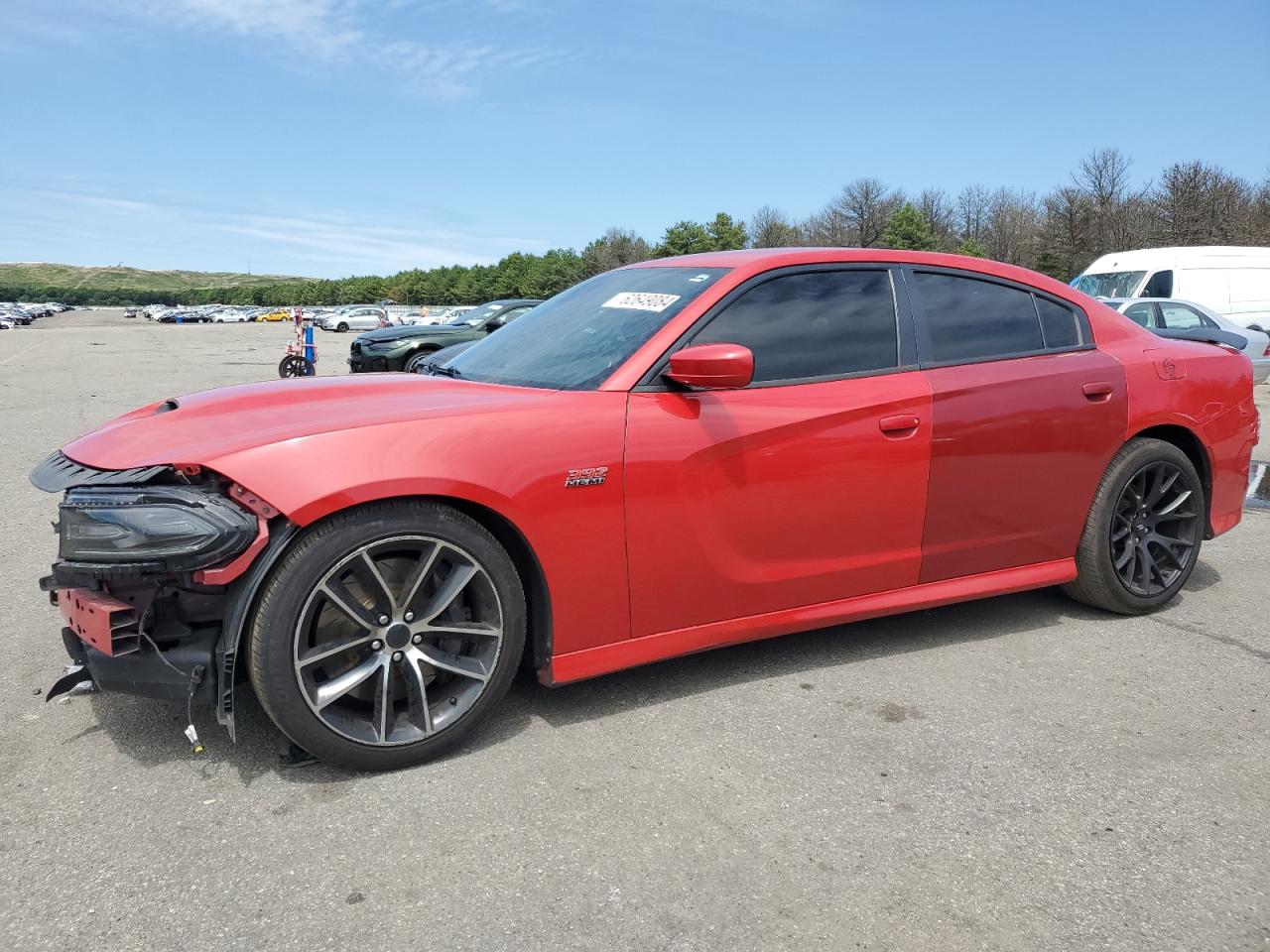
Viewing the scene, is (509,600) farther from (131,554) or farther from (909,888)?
(909,888)

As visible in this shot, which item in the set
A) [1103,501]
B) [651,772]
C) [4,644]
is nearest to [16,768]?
[4,644]

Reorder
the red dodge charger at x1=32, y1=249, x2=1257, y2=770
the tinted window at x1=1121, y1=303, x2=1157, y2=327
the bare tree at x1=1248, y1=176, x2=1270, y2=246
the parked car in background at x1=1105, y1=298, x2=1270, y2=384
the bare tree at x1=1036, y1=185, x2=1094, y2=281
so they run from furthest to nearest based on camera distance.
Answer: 1. the bare tree at x1=1036, y1=185, x2=1094, y2=281
2. the bare tree at x1=1248, y1=176, x2=1270, y2=246
3. the tinted window at x1=1121, y1=303, x2=1157, y2=327
4. the parked car in background at x1=1105, y1=298, x2=1270, y2=384
5. the red dodge charger at x1=32, y1=249, x2=1257, y2=770

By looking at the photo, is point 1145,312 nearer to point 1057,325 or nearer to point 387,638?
point 1057,325

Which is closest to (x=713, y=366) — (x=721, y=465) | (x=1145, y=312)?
(x=721, y=465)

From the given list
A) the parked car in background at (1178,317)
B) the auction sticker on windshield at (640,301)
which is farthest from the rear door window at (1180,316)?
the auction sticker on windshield at (640,301)

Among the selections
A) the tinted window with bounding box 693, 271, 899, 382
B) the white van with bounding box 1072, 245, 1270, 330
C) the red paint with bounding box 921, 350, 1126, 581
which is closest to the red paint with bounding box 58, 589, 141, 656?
the tinted window with bounding box 693, 271, 899, 382

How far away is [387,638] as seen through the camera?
284 centimetres

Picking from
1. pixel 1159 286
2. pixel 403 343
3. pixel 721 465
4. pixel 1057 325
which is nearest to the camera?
pixel 721 465

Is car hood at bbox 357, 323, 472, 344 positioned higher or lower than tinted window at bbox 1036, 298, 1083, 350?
lower

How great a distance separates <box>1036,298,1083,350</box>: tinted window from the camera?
4.11 m

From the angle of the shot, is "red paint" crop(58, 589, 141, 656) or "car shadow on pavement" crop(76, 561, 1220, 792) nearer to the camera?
"red paint" crop(58, 589, 141, 656)

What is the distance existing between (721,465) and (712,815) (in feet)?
3.68

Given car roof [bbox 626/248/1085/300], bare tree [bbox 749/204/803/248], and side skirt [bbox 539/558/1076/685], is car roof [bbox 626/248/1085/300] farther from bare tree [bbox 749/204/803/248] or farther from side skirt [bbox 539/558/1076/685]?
bare tree [bbox 749/204/803/248]

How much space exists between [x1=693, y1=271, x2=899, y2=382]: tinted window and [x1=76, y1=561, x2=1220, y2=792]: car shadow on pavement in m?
1.16
